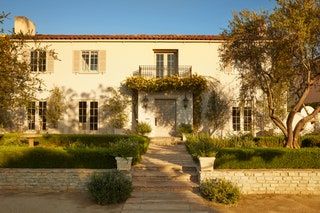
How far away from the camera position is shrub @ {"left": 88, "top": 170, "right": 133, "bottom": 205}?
9.63 meters

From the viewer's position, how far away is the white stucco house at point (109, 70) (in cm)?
2330

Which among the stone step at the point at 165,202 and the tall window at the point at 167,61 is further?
the tall window at the point at 167,61

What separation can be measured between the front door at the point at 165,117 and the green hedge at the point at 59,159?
38.5 feet

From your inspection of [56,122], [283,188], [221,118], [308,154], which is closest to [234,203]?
[283,188]

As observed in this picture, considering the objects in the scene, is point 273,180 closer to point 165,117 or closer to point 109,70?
point 165,117

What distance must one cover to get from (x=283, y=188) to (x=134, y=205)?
14.7 ft

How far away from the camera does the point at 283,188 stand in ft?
35.8

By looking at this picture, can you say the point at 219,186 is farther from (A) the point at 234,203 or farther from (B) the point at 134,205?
(B) the point at 134,205

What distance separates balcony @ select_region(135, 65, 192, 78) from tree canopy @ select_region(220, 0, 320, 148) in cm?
753

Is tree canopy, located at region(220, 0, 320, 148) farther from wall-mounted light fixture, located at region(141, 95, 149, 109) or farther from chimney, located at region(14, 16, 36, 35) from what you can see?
chimney, located at region(14, 16, 36, 35)

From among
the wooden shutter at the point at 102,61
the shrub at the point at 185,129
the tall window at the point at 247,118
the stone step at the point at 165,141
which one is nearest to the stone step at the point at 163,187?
the stone step at the point at 165,141

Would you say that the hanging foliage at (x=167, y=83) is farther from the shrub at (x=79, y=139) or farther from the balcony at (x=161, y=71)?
the shrub at (x=79, y=139)

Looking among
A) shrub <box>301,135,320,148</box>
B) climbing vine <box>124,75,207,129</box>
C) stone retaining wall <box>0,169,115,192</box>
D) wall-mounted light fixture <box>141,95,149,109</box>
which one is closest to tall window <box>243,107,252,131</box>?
climbing vine <box>124,75,207,129</box>

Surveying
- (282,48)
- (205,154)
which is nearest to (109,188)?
(205,154)
